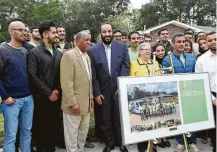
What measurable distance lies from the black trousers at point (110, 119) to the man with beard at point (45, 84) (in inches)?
32.5

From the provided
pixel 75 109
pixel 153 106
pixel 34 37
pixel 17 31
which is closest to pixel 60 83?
pixel 75 109

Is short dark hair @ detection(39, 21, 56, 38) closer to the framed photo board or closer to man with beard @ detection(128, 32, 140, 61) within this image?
the framed photo board

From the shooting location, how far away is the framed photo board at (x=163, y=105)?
3.48 m

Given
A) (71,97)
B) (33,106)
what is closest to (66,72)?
(71,97)

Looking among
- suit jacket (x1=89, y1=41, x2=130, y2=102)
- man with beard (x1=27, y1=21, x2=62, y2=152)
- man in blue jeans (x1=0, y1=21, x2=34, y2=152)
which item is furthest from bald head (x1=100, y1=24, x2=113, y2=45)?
man in blue jeans (x1=0, y1=21, x2=34, y2=152)

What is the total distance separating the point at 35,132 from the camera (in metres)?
4.61

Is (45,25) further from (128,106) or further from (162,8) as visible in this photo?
(162,8)

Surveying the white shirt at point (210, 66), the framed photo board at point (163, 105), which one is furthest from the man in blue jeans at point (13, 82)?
the white shirt at point (210, 66)

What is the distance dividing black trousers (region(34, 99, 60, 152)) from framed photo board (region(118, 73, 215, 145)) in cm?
156

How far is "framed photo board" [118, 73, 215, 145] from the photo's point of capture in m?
3.48

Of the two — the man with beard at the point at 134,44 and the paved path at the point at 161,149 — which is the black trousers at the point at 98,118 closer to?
the paved path at the point at 161,149

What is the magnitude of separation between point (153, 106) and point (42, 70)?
180 centimetres

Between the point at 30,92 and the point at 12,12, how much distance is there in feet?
174

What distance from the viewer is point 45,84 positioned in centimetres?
436
